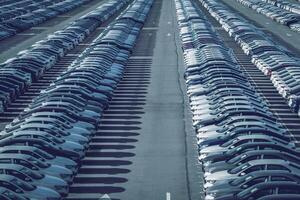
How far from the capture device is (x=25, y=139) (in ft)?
85.0

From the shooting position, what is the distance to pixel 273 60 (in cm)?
4675

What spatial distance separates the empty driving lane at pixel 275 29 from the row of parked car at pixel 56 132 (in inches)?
1156

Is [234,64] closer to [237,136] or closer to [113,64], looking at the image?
[113,64]

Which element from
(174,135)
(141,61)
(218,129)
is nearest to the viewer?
(218,129)

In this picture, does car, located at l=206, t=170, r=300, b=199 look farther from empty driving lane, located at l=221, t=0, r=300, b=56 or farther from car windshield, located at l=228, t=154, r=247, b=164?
empty driving lane, located at l=221, t=0, r=300, b=56

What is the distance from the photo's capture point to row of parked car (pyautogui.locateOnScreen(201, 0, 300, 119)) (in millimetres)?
38375

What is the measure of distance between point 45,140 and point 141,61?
27.9 m

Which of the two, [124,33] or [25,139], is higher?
[25,139]

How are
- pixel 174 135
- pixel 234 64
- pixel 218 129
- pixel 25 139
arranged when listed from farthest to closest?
pixel 234 64
pixel 174 135
pixel 218 129
pixel 25 139

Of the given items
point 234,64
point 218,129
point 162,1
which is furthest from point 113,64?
point 162,1

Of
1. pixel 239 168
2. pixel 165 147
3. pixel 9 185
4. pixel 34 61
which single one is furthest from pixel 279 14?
pixel 9 185

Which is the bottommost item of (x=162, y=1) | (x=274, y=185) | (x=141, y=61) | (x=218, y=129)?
(x=162, y=1)

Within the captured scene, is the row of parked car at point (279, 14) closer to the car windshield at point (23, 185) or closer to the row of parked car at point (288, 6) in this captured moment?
the row of parked car at point (288, 6)

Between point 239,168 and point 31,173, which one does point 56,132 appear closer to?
point 31,173
